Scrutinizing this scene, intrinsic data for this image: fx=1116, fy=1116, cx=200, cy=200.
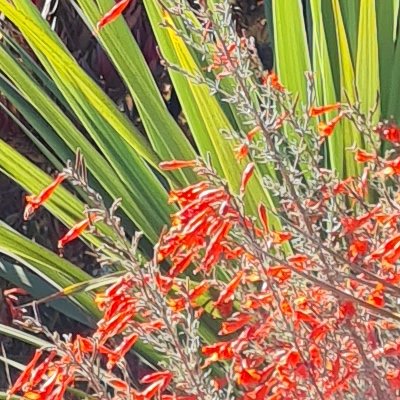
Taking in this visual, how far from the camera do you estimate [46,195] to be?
3.97 feet

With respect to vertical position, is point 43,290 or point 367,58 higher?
point 367,58

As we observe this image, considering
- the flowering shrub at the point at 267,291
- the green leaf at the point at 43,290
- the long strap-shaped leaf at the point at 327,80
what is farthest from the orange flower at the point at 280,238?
the green leaf at the point at 43,290

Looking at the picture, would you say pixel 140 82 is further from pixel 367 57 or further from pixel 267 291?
pixel 267 291

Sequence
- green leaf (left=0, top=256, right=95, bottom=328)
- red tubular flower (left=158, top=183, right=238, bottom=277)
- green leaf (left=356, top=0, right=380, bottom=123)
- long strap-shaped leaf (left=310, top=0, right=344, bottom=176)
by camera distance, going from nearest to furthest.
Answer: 1. red tubular flower (left=158, top=183, right=238, bottom=277)
2. green leaf (left=356, top=0, right=380, bottom=123)
3. long strap-shaped leaf (left=310, top=0, right=344, bottom=176)
4. green leaf (left=0, top=256, right=95, bottom=328)

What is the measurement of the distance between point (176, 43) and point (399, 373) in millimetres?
786

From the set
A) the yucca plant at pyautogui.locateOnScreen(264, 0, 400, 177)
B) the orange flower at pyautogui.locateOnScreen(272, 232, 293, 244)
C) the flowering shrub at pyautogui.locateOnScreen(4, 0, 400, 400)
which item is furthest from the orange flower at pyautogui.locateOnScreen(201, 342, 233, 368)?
the yucca plant at pyautogui.locateOnScreen(264, 0, 400, 177)

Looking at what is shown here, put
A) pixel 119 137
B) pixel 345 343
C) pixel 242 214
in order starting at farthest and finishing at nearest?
1. pixel 119 137
2. pixel 345 343
3. pixel 242 214

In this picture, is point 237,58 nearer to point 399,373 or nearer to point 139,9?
point 399,373

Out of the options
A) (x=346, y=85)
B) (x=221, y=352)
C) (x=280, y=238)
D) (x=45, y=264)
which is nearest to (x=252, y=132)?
(x=280, y=238)

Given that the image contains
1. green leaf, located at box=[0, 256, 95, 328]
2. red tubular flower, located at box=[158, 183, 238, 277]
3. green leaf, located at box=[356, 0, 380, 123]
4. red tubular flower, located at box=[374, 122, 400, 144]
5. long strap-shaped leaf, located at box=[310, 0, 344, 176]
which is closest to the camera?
red tubular flower, located at box=[158, 183, 238, 277]

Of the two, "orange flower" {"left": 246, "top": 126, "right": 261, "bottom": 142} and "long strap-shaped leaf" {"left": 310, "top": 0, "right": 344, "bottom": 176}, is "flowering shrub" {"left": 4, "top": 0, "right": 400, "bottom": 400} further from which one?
"long strap-shaped leaf" {"left": 310, "top": 0, "right": 344, "bottom": 176}

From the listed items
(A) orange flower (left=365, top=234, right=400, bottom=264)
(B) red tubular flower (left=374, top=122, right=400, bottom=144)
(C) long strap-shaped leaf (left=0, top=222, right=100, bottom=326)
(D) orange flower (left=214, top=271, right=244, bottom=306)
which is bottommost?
(C) long strap-shaped leaf (left=0, top=222, right=100, bottom=326)

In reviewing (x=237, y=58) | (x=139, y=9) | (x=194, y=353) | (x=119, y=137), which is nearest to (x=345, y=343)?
(x=194, y=353)

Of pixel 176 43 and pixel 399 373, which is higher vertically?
pixel 176 43
